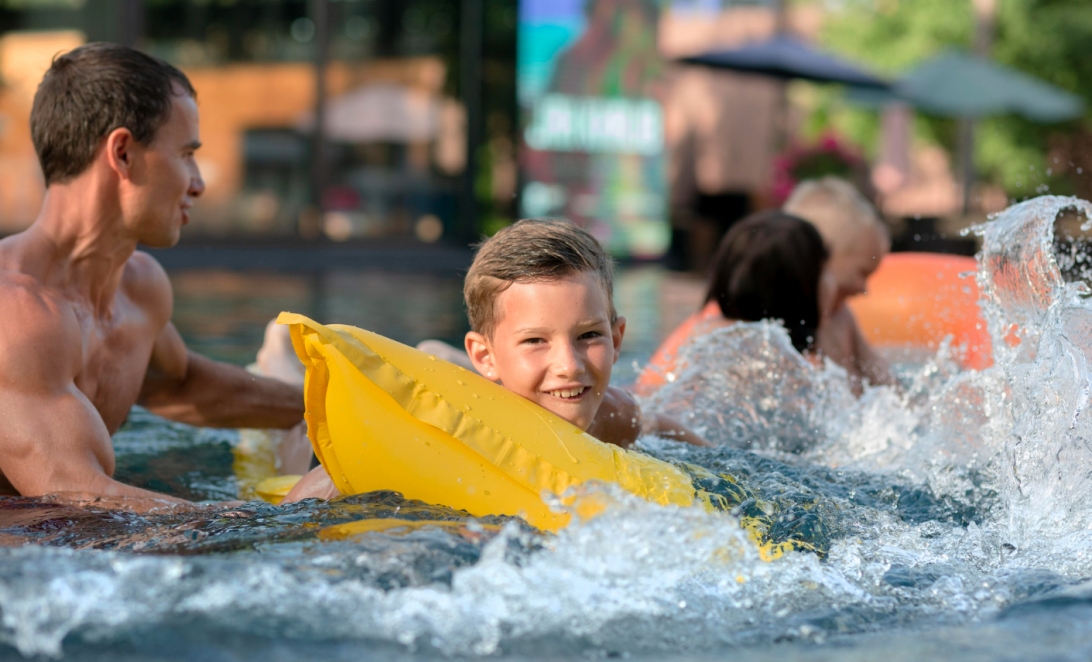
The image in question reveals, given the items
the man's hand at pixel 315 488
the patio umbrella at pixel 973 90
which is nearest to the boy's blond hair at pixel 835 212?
the man's hand at pixel 315 488

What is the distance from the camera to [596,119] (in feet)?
45.7

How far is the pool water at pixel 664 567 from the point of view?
5.82 feet

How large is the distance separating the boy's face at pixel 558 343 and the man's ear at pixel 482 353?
0.04 metres

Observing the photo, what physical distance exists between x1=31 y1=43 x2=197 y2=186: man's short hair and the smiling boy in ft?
3.14

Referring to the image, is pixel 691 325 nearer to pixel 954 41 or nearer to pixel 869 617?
pixel 869 617

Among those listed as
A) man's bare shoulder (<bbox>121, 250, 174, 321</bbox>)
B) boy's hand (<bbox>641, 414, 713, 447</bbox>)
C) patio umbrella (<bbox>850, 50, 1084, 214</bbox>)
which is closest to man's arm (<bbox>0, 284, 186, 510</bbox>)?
man's bare shoulder (<bbox>121, 250, 174, 321</bbox>)

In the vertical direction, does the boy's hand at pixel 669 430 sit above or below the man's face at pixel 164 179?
below

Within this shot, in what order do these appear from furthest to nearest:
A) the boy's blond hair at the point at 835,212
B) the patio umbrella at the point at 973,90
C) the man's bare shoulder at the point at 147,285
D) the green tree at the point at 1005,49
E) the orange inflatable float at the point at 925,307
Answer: the green tree at the point at 1005,49 → the patio umbrella at the point at 973,90 → the orange inflatable float at the point at 925,307 → the boy's blond hair at the point at 835,212 → the man's bare shoulder at the point at 147,285

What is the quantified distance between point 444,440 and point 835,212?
282 centimetres

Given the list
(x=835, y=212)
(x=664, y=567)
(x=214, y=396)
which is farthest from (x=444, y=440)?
(x=835, y=212)

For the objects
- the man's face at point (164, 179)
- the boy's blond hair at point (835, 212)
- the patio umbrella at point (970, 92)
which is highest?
the patio umbrella at point (970, 92)

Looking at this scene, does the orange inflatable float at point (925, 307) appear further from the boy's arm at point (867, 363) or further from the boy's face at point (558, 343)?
the boy's face at point (558, 343)

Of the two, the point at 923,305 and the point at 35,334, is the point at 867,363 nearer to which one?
the point at 923,305

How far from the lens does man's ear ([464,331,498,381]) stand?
250 cm
